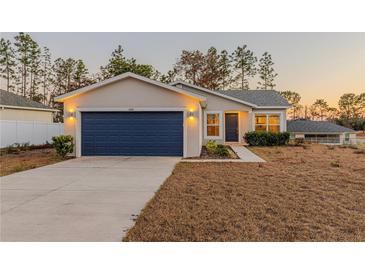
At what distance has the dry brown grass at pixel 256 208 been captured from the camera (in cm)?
377

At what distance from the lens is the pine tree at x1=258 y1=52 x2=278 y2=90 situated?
3381 cm

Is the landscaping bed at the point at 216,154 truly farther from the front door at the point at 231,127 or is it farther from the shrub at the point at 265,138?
the front door at the point at 231,127

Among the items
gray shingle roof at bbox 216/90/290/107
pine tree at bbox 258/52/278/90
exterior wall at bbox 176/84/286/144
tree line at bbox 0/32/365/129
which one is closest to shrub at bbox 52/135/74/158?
exterior wall at bbox 176/84/286/144

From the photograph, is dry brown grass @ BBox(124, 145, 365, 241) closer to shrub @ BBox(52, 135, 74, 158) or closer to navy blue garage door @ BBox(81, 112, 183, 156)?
navy blue garage door @ BBox(81, 112, 183, 156)

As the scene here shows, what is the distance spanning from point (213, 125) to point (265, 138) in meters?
3.48

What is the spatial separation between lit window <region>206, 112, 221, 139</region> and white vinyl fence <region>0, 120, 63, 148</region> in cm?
1162

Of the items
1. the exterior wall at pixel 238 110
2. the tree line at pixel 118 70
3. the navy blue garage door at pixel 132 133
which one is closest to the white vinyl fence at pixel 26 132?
the navy blue garage door at pixel 132 133

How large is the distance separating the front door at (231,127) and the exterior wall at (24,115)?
49.9ft

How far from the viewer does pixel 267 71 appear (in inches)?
1344

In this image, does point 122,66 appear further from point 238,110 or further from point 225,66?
point 238,110
